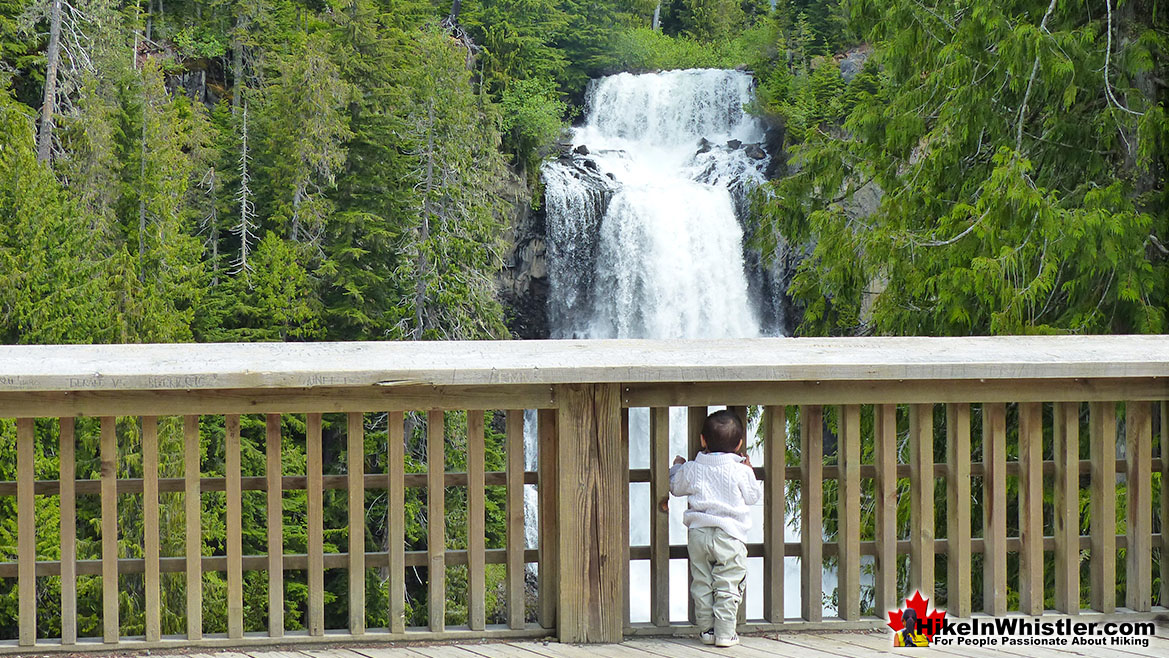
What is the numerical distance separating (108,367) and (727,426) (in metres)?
1.48

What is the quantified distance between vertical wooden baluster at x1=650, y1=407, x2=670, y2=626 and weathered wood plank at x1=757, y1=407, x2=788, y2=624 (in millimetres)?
39

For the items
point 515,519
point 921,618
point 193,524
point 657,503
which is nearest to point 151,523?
point 193,524

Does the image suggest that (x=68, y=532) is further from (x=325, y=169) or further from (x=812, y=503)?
(x=325, y=169)

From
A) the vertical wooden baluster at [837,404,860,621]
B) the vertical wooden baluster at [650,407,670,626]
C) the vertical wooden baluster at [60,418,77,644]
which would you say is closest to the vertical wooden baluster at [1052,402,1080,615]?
the vertical wooden baluster at [837,404,860,621]

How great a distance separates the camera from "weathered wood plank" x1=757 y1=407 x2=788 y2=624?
117 inches

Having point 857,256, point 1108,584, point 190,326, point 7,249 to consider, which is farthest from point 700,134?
point 1108,584

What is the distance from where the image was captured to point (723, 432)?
2906 millimetres

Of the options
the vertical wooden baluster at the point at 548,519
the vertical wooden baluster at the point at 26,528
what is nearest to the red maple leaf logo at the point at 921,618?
the vertical wooden baluster at the point at 548,519

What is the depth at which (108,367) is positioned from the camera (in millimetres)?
2621

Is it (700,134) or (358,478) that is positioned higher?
(700,134)

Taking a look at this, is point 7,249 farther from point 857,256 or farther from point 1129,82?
point 1129,82

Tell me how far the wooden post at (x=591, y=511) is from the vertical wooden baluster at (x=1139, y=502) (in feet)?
4.49

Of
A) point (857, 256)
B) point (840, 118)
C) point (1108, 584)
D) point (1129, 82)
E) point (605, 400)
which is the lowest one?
point (1108, 584)

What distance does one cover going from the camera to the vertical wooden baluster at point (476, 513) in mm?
2836
